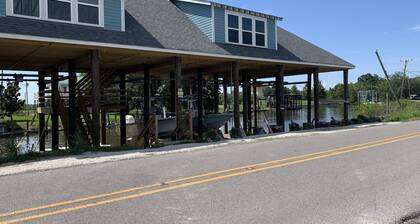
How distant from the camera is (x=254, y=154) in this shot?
1225 centimetres

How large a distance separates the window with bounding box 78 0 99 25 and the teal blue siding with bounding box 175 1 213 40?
6.45 m

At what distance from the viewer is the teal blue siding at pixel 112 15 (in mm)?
17156

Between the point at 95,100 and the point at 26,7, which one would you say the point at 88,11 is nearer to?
the point at 26,7

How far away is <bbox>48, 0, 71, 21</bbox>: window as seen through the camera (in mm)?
15844

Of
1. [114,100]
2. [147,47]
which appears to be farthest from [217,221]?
[114,100]

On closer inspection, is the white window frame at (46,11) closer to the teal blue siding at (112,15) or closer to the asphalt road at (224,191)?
the teal blue siding at (112,15)

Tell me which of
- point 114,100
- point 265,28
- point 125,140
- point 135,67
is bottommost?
point 125,140

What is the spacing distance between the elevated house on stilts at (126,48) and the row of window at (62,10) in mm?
35

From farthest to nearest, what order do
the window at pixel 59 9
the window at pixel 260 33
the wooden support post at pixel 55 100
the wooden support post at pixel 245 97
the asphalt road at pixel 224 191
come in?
the wooden support post at pixel 245 97 → the window at pixel 260 33 → the wooden support post at pixel 55 100 → the window at pixel 59 9 → the asphalt road at pixel 224 191

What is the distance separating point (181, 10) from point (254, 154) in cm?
1331

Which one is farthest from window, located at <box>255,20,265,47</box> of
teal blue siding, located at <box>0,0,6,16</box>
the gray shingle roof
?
teal blue siding, located at <box>0,0,6,16</box>

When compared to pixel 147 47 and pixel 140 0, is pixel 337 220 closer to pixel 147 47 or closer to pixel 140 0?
pixel 147 47

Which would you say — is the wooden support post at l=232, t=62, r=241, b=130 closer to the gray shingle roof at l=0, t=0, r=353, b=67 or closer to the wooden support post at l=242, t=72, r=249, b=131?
the gray shingle roof at l=0, t=0, r=353, b=67

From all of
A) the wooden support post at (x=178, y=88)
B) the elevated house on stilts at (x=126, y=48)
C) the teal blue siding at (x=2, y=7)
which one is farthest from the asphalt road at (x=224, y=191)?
the teal blue siding at (x=2, y=7)
